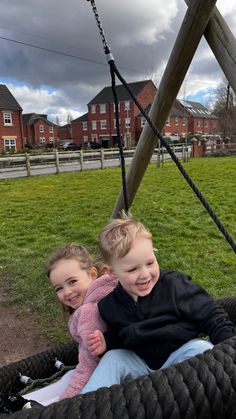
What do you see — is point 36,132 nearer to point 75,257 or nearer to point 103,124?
point 103,124

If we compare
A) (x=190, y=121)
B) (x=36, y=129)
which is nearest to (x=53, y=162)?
(x=36, y=129)

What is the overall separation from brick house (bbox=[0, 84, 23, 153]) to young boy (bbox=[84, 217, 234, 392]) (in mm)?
40047

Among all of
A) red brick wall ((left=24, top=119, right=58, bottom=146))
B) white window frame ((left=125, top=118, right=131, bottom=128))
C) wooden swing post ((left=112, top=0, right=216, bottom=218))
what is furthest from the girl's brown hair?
red brick wall ((left=24, top=119, right=58, bottom=146))

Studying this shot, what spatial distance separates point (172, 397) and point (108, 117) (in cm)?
5919

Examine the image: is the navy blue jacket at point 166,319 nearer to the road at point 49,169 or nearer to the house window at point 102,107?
the road at point 49,169

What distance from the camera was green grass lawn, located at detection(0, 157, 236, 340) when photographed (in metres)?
4.29

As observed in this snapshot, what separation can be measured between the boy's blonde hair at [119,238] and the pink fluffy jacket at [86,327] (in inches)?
8.0

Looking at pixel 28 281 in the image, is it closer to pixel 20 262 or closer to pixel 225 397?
pixel 20 262

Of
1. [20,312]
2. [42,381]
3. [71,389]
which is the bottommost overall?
[20,312]

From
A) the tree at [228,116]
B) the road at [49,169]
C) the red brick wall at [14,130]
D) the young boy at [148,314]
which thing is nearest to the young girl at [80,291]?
the young boy at [148,314]

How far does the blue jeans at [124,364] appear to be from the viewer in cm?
152

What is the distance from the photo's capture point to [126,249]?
1588 mm

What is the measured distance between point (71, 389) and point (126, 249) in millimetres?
650

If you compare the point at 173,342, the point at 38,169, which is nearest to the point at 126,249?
the point at 173,342
